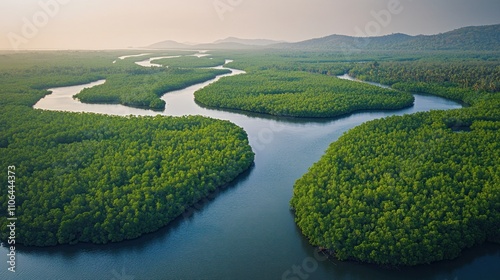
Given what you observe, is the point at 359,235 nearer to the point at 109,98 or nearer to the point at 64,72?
the point at 109,98

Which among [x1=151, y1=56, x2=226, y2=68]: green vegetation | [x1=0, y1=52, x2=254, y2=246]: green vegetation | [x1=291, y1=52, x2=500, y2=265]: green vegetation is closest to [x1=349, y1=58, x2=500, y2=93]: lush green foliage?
[x1=291, y1=52, x2=500, y2=265]: green vegetation

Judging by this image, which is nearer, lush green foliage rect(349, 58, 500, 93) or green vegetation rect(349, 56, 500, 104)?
green vegetation rect(349, 56, 500, 104)

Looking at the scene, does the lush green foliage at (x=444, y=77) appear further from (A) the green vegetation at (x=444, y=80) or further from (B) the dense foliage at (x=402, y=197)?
(B) the dense foliage at (x=402, y=197)

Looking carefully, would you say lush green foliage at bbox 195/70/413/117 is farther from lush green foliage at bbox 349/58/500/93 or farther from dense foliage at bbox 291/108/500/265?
dense foliage at bbox 291/108/500/265

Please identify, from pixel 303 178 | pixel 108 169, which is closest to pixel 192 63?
pixel 108 169

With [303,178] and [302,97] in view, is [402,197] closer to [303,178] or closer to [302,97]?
[303,178]

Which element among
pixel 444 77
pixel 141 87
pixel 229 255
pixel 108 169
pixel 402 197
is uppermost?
pixel 402 197

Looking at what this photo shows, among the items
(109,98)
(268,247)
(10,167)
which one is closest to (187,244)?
(268,247)
